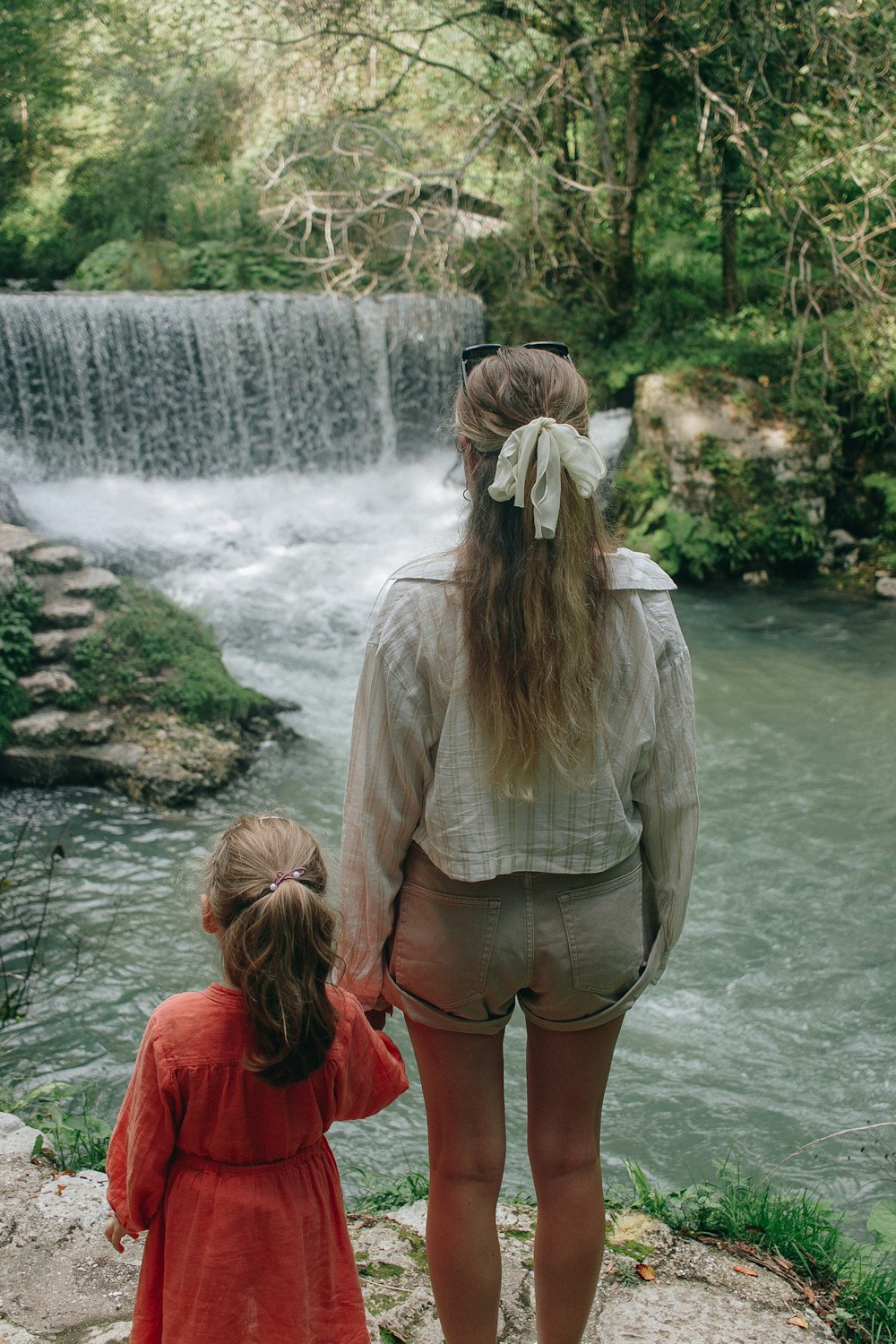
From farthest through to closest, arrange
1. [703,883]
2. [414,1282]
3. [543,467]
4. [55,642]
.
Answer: [55,642]
[703,883]
[414,1282]
[543,467]

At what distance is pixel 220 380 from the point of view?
36.6 ft

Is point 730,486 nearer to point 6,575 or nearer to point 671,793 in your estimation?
point 6,575

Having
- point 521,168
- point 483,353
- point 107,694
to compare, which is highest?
point 521,168

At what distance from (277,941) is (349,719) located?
5.33m

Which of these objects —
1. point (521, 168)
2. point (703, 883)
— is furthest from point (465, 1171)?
point (521, 168)

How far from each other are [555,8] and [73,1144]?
10.7m

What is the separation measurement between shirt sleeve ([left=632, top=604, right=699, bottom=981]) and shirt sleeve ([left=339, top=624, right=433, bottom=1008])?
344 mm

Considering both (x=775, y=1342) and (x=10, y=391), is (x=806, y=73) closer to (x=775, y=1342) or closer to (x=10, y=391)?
(x=10, y=391)

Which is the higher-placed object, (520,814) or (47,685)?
(520,814)

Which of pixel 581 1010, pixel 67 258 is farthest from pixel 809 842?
pixel 67 258

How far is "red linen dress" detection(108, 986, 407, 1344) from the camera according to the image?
1.54 metres

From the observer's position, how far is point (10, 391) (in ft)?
34.3

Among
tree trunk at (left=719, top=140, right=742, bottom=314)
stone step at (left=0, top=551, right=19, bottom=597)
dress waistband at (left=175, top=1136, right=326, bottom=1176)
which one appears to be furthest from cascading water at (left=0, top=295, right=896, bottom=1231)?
tree trunk at (left=719, top=140, right=742, bottom=314)

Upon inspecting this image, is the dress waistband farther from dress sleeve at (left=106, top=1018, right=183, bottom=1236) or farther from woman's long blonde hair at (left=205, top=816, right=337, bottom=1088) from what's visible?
woman's long blonde hair at (left=205, top=816, right=337, bottom=1088)
